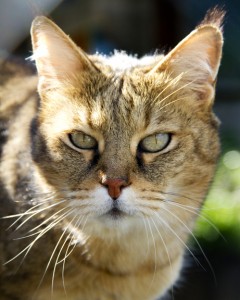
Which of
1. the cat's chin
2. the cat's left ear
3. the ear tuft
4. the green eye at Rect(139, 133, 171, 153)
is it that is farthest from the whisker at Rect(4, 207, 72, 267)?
the ear tuft

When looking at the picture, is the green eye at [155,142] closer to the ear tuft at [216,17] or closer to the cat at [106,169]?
the cat at [106,169]

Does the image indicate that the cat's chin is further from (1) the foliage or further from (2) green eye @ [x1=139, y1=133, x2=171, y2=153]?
(1) the foliage

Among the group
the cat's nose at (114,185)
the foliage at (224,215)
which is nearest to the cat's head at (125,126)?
the cat's nose at (114,185)

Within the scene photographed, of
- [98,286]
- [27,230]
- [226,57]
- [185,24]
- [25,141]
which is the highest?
[185,24]

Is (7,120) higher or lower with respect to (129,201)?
higher

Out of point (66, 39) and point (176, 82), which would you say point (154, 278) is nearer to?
point (176, 82)

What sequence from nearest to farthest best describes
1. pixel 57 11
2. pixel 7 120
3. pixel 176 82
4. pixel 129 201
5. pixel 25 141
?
pixel 129 201, pixel 176 82, pixel 25 141, pixel 7 120, pixel 57 11

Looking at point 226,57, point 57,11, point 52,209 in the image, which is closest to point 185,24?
point 226,57
